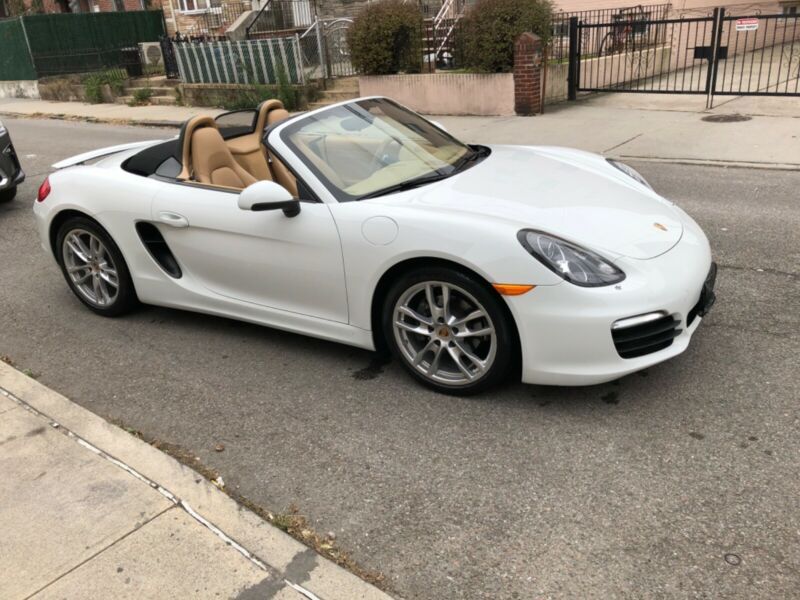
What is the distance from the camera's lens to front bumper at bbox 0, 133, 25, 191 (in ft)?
25.6

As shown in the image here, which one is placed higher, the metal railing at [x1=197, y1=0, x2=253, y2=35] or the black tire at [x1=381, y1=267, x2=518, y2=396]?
the metal railing at [x1=197, y1=0, x2=253, y2=35]

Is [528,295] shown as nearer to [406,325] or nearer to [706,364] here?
[406,325]

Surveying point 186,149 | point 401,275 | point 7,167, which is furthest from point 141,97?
point 401,275

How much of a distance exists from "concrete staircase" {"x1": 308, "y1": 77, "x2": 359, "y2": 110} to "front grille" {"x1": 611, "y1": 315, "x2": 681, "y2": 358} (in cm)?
1269

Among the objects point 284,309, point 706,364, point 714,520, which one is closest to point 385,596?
point 714,520

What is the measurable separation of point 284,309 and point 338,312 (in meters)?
0.39

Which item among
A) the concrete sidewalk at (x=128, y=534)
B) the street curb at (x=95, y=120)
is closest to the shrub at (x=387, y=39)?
the street curb at (x=95, y=120)

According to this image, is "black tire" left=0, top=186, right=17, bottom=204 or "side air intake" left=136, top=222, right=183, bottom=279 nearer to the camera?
"side air intake" left=136, top=222, right=183, bottom=279

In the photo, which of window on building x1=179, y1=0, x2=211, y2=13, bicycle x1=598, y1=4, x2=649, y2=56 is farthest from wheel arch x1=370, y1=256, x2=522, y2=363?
window on building x1=179, y1=0, x2=211, y2=13

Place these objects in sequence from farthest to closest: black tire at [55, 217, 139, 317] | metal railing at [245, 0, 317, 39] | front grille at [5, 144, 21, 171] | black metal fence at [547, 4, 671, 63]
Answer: metal railing at [245, 0, 317, 39] → black metal fence at [547, 4, 671, 63] → front grille at [5, 144, 21, 171] → black tire at [55, 217, 139, 317]

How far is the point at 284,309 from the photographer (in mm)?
3953

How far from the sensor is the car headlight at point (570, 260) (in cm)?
312

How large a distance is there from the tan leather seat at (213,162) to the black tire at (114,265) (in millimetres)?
776

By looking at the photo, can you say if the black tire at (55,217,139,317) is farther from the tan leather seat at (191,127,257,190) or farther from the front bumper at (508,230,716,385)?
the front bumper at (508,230,716,385)
